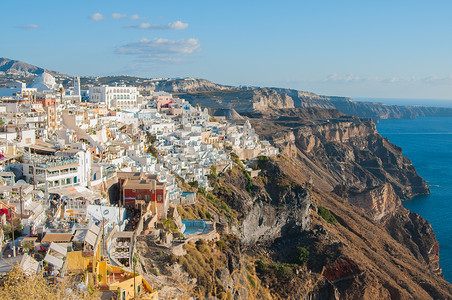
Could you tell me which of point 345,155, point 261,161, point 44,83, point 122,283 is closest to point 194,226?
point 122,283

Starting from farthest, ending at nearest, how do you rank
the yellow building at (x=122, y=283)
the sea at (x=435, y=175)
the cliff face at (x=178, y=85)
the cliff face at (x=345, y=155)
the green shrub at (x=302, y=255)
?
the cliff face at (x=178, y=85) < the cliff face at (x=345, y=155) < the sea at (x=435, y=175) < the green shrub at (x=302, y=255) < the yellow building at (x=122, y=283)

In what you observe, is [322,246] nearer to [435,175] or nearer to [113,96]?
[113,96]

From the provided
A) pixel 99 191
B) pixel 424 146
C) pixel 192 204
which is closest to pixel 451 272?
pixel 192 204

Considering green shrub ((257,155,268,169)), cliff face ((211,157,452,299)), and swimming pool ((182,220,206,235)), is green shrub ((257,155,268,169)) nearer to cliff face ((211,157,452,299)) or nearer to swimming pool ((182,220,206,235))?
cliff face ((211,157,452,299))

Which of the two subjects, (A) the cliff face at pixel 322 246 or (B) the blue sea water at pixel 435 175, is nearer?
(A) the cliff face at pixel 322 246

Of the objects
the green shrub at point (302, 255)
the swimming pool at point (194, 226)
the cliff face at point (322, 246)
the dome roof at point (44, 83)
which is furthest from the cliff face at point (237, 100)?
the swimming pool at point (194, 226)

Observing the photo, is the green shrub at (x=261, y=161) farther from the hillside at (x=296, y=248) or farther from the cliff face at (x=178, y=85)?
the cliff face at (x=178, y=85)

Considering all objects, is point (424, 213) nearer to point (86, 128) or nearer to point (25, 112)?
point (86, 128)
